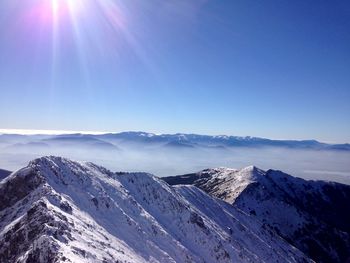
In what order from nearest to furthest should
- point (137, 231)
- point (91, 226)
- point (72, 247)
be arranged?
1. point (72, 247)
2. point (91, 226)
3. point (137, 231)

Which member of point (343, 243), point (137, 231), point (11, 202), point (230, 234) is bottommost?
point (343, 243)

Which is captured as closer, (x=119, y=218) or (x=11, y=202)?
(x=11, y=202)

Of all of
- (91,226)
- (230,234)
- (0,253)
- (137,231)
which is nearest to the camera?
(0,253)

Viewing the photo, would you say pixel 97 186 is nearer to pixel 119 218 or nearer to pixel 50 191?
pixel 119 218

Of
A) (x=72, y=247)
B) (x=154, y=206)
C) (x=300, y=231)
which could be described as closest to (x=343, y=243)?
(x=300, y=231)

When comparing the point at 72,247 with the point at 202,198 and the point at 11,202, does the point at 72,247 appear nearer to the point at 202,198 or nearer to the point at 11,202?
the point at 11,202

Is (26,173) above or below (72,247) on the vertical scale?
above
